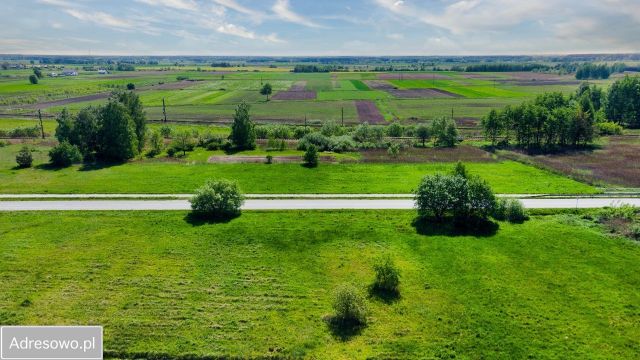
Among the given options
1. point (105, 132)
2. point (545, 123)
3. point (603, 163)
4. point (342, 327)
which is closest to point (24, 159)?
point (105, 132)

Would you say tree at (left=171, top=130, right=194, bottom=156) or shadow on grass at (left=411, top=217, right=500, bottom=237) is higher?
tree at (left=171, top=130, right=194, bottom=156)

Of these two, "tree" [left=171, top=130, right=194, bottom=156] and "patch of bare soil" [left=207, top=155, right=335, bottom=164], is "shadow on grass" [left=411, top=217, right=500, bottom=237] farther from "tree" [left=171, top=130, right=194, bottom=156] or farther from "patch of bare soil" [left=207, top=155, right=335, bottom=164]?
"tree" [left=171, top=130, right=194, bottom=156]

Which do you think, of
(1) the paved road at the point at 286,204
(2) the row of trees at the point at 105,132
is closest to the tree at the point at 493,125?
(1) the paved road at the point at 286,204

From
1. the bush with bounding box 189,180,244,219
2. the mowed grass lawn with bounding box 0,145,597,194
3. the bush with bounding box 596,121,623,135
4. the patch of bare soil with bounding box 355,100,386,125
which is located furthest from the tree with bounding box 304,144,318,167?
the bush with bounding box 596,121,623,135

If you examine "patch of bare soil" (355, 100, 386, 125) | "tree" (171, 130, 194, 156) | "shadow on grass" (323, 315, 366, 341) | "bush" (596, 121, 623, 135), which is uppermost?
"patch of bare soil" (355, 100, 386, 125)

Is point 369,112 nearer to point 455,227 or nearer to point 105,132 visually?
point 105,132

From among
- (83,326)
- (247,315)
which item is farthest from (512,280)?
(83,326)
